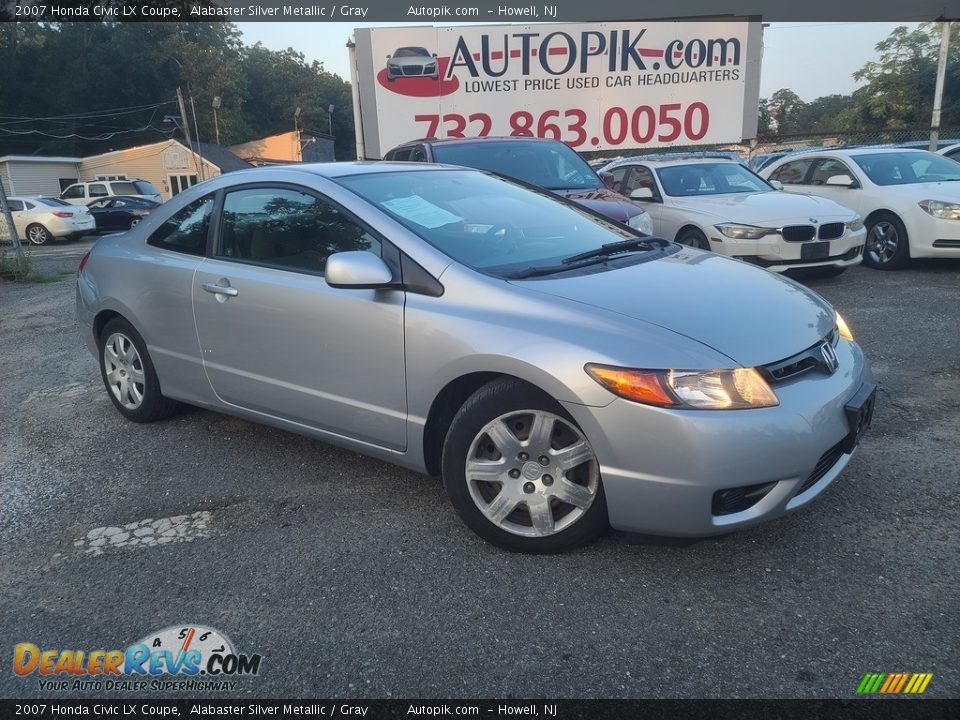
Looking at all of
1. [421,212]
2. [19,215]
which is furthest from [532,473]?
[19,215]

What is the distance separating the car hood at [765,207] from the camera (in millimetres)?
7512

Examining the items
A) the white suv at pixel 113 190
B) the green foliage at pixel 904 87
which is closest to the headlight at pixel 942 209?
the white suv at pixel 113 190

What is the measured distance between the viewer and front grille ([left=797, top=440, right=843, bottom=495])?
8.71 ft

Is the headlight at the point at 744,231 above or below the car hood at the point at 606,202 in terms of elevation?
below

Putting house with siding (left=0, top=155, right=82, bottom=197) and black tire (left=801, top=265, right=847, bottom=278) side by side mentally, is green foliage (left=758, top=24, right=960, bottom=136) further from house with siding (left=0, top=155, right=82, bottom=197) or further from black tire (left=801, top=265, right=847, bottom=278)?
house with siding (left=0, top=155, right=82, bottom=197)

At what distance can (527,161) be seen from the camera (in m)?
7.60

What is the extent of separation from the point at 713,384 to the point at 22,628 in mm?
2522

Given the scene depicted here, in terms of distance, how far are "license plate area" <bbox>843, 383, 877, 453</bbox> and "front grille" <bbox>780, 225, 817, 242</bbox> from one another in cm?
483

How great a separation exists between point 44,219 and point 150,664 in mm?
20845

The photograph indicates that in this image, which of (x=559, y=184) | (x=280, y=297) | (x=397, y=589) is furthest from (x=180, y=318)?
(x=559, y=184)

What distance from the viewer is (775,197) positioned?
8078 millimetres

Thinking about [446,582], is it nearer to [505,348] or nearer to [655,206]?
[505,348]

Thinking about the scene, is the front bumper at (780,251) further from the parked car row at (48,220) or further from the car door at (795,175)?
the parked car row at (48,220)

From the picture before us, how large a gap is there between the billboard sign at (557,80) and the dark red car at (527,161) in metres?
5.86
